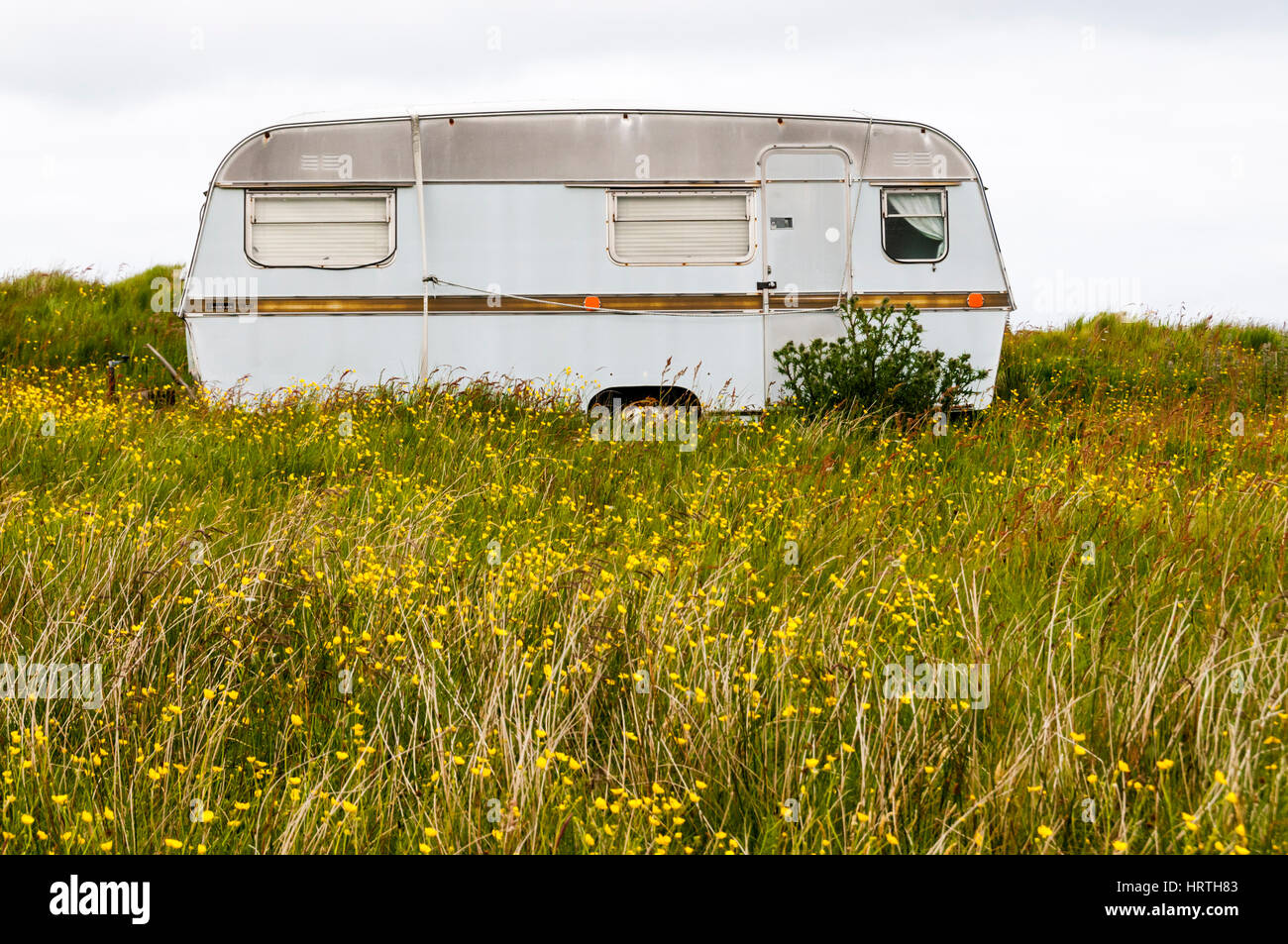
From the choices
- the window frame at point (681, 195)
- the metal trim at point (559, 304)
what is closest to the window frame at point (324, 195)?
the metal trim at point (559, 304)

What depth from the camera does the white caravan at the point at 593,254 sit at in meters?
8.53

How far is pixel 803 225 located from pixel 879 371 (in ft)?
4.98

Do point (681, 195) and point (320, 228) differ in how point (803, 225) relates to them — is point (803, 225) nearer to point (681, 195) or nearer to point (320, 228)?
point (681, 195)

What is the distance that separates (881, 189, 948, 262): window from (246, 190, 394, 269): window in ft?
13.9

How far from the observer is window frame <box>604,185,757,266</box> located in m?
8.57

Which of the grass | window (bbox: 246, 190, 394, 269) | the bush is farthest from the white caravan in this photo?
the grass

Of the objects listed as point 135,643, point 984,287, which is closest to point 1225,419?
point 984,287

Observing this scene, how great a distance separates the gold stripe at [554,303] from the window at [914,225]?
1.18ft

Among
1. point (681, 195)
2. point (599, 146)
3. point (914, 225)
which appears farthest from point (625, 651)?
point (914, 225)

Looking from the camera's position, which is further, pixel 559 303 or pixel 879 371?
pixel 559 303

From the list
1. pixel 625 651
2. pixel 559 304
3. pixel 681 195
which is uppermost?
pixel 681 195

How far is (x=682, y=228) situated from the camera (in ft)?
28.3

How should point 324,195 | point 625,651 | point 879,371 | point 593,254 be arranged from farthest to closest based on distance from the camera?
point 593,254 < point 324,195 < point 879,371 < point 625,651

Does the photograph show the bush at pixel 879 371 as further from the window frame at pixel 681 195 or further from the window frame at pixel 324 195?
the window frame at pixel 324 195
